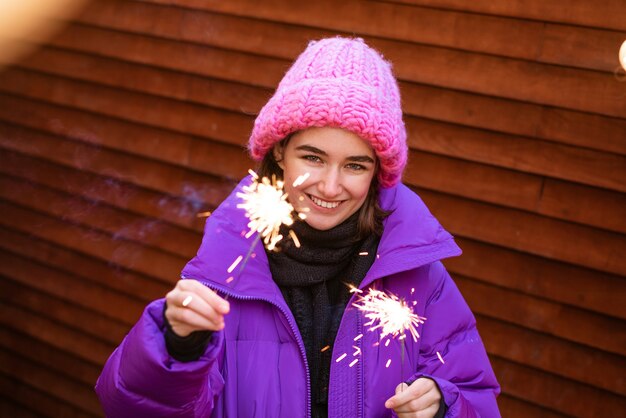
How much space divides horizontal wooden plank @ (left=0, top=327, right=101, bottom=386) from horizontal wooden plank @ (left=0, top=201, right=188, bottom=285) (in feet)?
2.29

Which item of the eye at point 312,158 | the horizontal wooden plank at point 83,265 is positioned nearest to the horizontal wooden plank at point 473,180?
the eye at point 312,158

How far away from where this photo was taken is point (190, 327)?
1.58 m

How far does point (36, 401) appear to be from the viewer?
474 cm

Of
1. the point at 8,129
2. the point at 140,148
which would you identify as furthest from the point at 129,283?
the point at 8,129

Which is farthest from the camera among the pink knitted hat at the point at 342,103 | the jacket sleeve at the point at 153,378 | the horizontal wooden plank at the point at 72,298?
the horizontal wooden plank at the point at 72,298

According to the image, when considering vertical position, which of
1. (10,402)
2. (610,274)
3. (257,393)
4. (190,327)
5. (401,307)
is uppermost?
(610,274)

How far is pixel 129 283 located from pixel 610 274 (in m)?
2.55

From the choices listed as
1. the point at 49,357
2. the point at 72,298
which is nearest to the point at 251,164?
the point at 72,298

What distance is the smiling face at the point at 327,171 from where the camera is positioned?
73.6 inches

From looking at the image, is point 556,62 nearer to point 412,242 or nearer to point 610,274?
point 610,274

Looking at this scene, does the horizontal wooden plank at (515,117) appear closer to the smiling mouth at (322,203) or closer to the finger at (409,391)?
the smiling mouth at (322,203)

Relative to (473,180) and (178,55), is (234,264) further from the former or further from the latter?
(178,55)

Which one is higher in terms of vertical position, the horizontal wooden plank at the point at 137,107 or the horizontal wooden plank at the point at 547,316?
the horizontal wooden plank at the point at 137,107

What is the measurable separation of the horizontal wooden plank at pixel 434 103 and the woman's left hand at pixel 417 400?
1.44 meters
